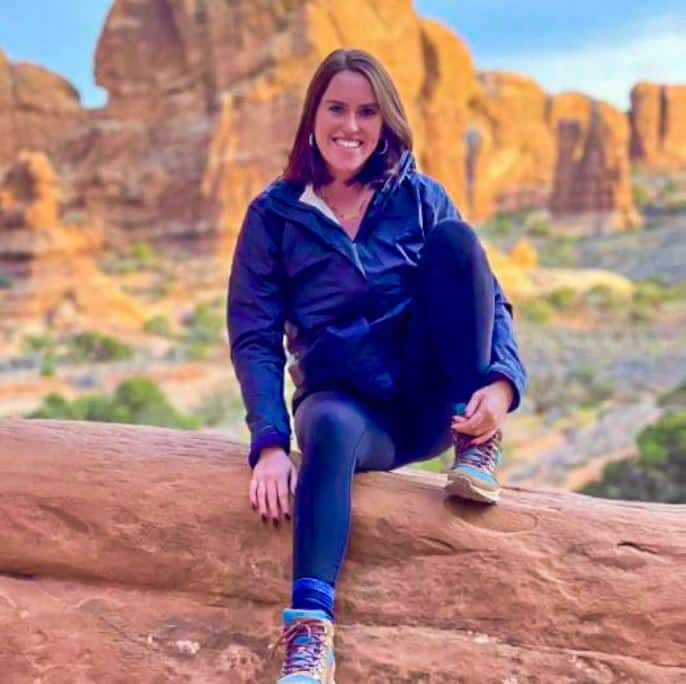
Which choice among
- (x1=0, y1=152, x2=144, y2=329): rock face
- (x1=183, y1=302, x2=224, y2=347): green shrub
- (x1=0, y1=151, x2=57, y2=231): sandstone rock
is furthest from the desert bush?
(x1=183, y1=302, x2=224, y2=347): green shrub

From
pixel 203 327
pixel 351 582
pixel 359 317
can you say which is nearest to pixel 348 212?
pixel 359 317

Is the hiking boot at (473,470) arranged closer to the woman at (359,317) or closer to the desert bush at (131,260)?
the woman at (359,317)

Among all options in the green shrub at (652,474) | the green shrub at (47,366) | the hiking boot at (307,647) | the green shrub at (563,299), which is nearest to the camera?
the hiking boot at (307,647)

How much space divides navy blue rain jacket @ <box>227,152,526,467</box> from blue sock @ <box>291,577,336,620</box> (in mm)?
325

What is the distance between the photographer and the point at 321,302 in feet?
7.43

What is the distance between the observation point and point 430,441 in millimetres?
2359

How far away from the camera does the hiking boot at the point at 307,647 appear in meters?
1.92

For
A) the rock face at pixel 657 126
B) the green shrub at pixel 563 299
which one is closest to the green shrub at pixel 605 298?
the green shrub at pixel 563 299

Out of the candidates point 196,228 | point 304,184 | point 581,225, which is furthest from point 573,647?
point 581,225

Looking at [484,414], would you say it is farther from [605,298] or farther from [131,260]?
[131,260]

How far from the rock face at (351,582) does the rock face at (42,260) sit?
20.4 metres

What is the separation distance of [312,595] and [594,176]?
46.5 metres

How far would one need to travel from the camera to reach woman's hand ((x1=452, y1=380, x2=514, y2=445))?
2.13m

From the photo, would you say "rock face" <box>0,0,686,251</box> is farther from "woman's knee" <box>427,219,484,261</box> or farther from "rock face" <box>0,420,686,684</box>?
"woman's knee" <box>427,219,484,261</box>
